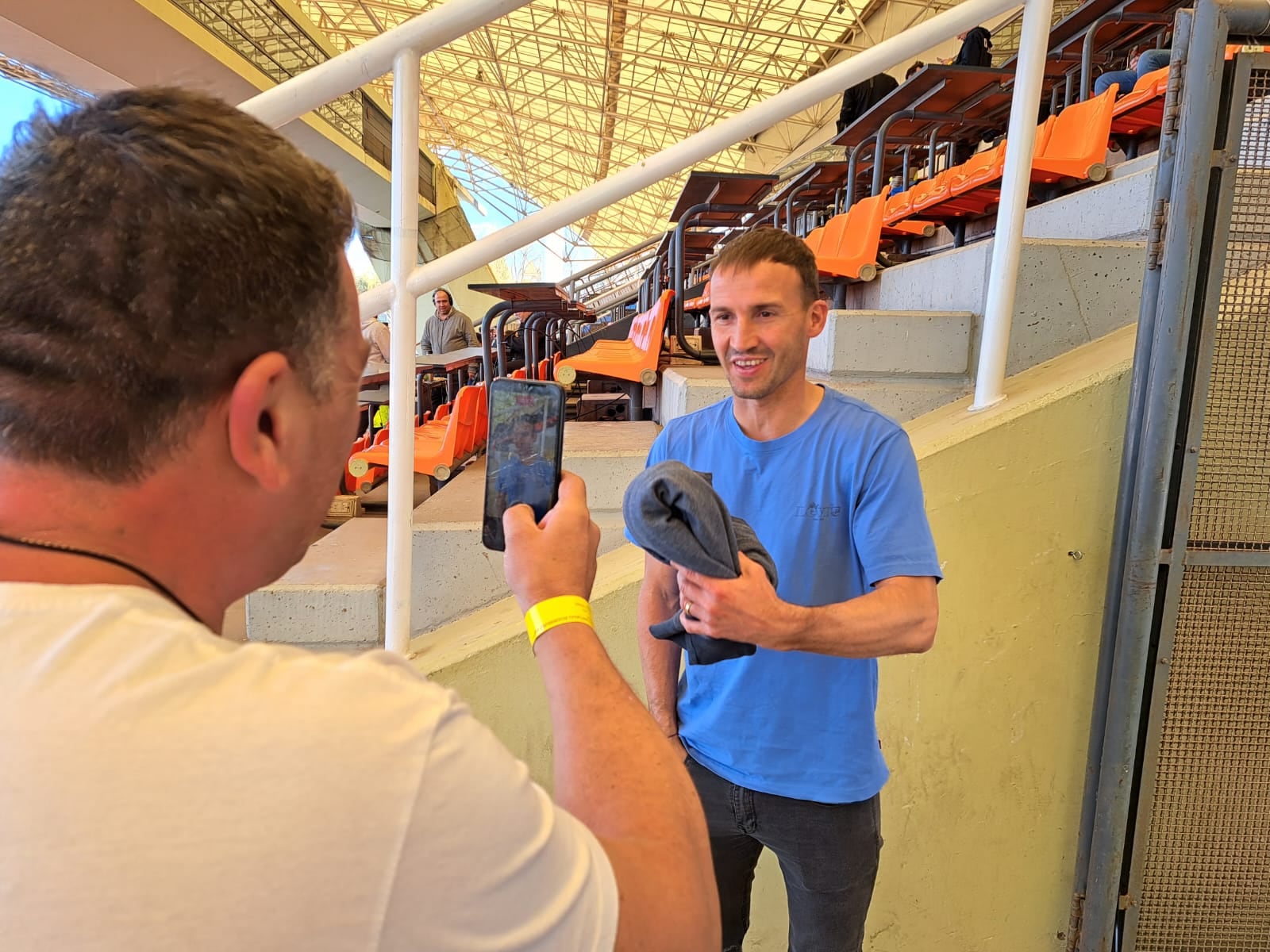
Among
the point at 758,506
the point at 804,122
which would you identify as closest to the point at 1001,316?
the point at 758,506

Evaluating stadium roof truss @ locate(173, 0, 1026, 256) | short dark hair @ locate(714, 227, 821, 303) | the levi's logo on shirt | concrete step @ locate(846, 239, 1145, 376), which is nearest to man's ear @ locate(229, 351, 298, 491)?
the levi's logo on shirt

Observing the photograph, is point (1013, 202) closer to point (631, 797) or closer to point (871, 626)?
point (871, 626)

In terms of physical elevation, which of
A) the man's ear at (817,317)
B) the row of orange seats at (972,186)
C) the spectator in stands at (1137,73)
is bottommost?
the man's ear at (817,317)

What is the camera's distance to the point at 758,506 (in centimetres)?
136

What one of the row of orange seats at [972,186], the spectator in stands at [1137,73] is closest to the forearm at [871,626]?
the row of orange seats at [972,186]

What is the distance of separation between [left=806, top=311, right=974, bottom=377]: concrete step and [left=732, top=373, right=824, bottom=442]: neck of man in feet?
2.55

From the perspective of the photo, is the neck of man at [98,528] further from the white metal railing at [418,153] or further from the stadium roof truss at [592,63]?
the stadium roof truss at [592,63]

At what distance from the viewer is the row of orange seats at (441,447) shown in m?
3.78

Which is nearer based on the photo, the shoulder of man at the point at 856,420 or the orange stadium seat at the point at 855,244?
the shoulder of man at the point at 856,420

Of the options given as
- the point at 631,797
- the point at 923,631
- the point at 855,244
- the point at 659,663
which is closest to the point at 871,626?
the point at 923,631

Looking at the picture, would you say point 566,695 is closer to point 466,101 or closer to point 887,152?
point 887,152

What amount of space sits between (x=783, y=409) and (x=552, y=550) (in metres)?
0.72

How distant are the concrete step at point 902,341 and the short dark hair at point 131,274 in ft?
5.94

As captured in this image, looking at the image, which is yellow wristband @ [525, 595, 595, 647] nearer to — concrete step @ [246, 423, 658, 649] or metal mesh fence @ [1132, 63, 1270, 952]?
concrete step @ [246, 423, 658, 649]
